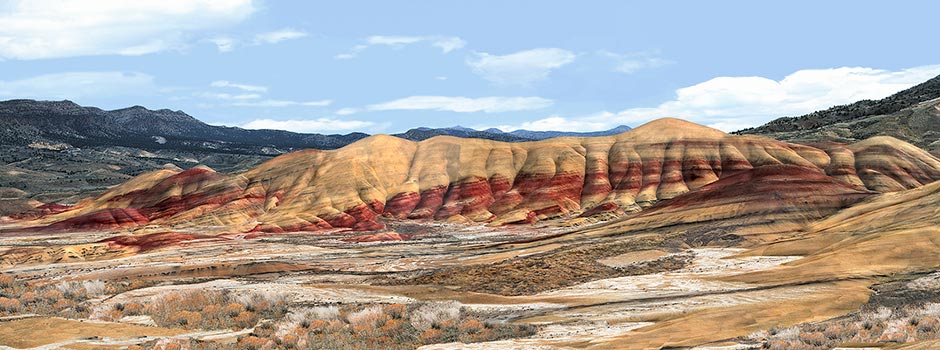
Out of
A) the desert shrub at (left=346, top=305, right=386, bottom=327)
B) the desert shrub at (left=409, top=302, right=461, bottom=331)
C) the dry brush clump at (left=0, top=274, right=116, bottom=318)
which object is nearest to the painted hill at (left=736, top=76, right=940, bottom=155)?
the desert shrub at (left=409, top=302, right=461, bottom=331)

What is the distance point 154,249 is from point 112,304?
4670cm

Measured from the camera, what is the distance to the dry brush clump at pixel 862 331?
17359mm

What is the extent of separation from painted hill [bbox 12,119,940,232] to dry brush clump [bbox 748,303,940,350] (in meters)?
72.6

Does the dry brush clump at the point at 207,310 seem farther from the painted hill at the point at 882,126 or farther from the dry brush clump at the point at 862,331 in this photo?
the painted hill at the point at 882,126

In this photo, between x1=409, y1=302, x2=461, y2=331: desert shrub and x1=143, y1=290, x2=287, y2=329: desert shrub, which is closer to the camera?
x1=409, y1=302, x2=461, y2=331: desert shrub

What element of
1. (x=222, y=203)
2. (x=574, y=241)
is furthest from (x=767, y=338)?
(x=222, y=203)

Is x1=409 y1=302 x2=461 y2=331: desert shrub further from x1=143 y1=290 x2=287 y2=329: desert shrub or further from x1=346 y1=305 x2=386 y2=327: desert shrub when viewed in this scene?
x1=143 y1=290 x2=287 y2=329: desert shrub

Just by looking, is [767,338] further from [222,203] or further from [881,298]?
[222,203]

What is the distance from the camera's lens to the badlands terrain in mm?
22109

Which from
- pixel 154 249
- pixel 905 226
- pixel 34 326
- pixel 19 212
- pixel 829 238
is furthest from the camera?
pixel 19 212

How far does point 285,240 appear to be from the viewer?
78188 millimetres

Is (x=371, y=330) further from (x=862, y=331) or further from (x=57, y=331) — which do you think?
(x=862, y=331)

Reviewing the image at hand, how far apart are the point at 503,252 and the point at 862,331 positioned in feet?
128

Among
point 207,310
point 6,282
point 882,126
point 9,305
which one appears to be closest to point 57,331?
point 207,310
